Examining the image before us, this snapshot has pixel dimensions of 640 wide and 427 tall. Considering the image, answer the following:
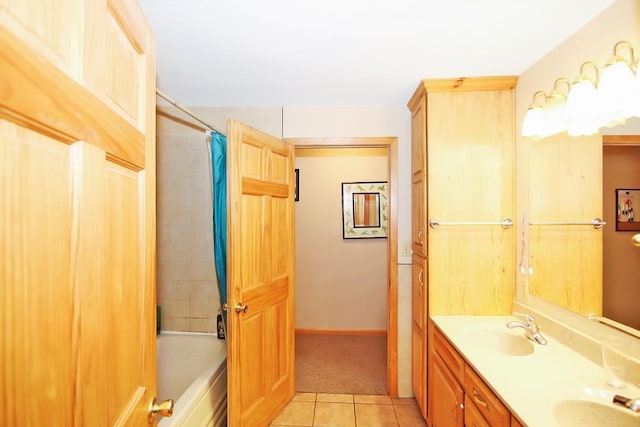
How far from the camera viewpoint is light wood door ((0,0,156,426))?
39 cm

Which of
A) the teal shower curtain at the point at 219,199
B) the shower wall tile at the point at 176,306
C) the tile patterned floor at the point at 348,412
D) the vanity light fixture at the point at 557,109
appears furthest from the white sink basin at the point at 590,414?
the shower wall tile at the point at 176,306

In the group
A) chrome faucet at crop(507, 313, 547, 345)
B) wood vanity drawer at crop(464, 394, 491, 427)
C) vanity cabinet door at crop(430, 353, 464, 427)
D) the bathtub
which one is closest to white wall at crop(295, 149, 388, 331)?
the bathtub

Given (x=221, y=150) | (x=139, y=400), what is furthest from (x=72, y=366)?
(x=221, y=150)

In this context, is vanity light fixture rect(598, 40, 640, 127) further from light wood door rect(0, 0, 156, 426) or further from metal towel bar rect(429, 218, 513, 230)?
light wood door rect(0, 0, 156, 426)

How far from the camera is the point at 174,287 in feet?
8.04

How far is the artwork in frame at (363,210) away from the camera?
Result: 3.75 metres

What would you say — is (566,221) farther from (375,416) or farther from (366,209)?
(366,209)

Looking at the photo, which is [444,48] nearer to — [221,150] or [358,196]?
[221,150]

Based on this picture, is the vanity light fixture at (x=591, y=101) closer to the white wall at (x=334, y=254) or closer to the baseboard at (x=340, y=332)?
the white wall at (x=334, y=254)

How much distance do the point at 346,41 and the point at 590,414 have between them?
187cm

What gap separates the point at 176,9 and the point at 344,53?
2.82 feet

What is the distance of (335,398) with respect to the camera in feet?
7.77

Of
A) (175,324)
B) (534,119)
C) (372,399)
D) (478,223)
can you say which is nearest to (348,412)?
(372,399)

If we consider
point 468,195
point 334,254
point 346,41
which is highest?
point 346,41
